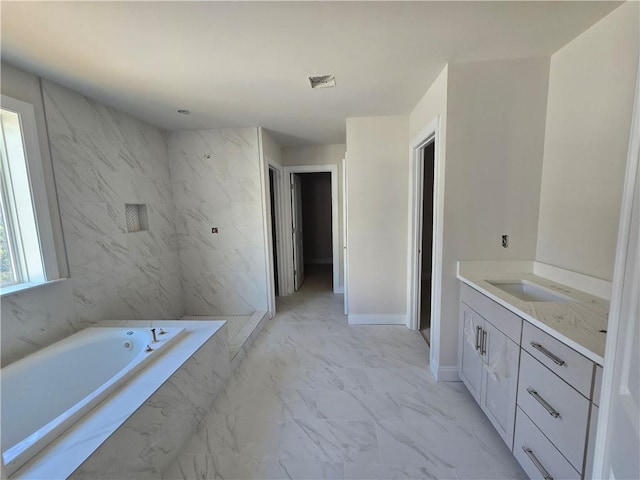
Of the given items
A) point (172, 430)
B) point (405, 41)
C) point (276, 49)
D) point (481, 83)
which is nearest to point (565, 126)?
point (481, 83)

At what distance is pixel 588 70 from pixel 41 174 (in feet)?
11.8

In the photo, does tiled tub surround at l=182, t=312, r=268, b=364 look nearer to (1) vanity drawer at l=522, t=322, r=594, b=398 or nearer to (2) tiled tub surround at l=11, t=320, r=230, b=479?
(2) tiled tub surround at l=11, t=320, r=230, b=479

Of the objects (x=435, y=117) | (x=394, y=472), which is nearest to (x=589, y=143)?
(x=435, y=117)

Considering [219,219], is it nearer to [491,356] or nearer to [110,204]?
[110,204]

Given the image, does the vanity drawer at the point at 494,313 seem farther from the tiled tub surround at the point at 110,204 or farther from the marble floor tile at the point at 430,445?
the tiled tub surround at the point at 110,204

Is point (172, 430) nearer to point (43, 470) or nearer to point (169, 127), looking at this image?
point (43, 470)

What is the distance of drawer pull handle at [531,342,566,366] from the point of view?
1088mm

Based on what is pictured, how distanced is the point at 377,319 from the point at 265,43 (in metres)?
2.85

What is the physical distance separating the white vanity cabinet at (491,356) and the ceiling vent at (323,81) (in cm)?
185

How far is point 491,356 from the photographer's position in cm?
158

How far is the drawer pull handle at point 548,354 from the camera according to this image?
3.57ft

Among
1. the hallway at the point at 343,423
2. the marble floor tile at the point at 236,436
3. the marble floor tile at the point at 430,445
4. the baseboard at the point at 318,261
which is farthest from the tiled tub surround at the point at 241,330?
the baseboard at the point at 318,261

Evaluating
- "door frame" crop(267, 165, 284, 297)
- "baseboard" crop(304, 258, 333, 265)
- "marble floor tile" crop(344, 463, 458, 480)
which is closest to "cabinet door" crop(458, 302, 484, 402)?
"marble floor tile" crop(344, 463, 458, 480)

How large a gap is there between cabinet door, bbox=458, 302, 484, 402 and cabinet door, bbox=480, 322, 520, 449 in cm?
6
